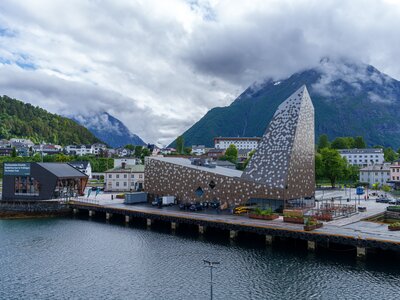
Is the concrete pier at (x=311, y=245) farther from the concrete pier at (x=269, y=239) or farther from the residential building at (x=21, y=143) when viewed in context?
the residential building at (x=21, y=143)

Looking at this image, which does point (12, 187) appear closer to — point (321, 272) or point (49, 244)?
point (49, 244)

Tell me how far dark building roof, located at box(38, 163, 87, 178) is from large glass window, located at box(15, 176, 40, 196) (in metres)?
3.31

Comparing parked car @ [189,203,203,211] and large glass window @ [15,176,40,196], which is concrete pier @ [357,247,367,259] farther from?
large glass window @ [15,176,40,196]

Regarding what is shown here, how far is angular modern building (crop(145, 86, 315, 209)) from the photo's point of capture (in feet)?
166

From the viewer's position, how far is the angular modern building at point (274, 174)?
5072 cm

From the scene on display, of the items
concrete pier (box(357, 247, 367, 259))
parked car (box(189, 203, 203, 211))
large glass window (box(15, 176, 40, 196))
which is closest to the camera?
concrete pier (box(357, 247, 367, 259))

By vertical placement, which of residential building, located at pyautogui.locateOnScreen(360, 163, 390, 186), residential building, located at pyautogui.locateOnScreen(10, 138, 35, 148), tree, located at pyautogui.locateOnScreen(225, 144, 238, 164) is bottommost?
residential building, located at pyautogui.locateOnScreen(360, 163, 390, 186)

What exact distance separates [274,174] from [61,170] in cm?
4207

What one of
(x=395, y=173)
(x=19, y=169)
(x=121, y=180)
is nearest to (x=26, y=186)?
(x=19, y=169)

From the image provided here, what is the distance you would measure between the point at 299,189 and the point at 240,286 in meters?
29.4

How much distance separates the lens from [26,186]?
223ft

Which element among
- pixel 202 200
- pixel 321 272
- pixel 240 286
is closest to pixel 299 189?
pixel 202 200

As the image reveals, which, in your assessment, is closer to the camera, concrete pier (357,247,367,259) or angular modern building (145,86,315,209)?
concrete pier (357,247,367,259)

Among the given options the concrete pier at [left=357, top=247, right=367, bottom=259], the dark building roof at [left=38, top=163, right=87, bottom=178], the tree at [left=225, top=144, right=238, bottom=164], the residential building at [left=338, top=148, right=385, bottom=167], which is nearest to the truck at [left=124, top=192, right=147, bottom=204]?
the dark building roof at [left=38, top=163, right=87, bottom=178]
